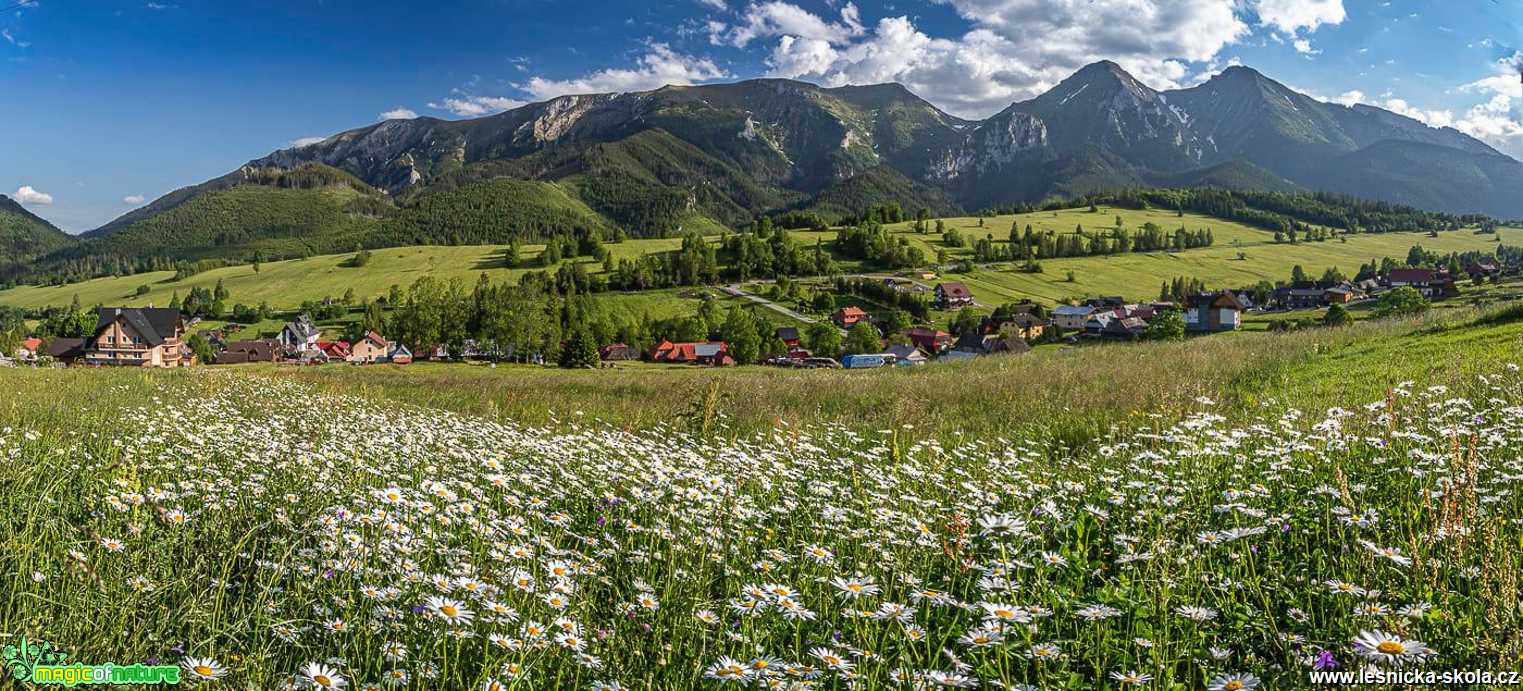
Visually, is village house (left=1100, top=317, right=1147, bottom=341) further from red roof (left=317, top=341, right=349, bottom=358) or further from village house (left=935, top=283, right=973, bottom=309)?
red roof (left=317, top=341, right=349, bottom=358)

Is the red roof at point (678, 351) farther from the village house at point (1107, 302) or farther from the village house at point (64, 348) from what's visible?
the village house at point (64, 348)

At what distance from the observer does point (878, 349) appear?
398ft

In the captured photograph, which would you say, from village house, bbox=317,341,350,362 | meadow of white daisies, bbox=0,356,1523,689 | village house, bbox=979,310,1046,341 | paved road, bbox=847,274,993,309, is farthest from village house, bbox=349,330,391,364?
meadow of white daisies, bbox=0,356,1523,689

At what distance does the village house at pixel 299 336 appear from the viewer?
460ft

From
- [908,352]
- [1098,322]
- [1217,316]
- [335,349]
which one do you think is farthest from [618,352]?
[1217,316]

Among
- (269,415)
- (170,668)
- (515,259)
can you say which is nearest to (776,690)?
(170,668)

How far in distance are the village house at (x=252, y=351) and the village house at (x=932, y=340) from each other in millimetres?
107602

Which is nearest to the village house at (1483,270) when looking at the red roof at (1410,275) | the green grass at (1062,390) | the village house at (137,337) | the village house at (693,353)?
the red roof at (1410,275)

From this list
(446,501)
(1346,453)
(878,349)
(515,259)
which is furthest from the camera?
(515,259)

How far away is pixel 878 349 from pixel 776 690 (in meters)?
120

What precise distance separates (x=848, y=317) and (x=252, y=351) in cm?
10475

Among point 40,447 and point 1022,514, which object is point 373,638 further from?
point 40,447

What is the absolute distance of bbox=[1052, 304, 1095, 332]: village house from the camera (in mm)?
130750

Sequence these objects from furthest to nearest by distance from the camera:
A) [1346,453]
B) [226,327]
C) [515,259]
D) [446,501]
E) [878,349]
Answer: [515,259] → [226,327] → [878,349] → [1346,453] → [446,501]
